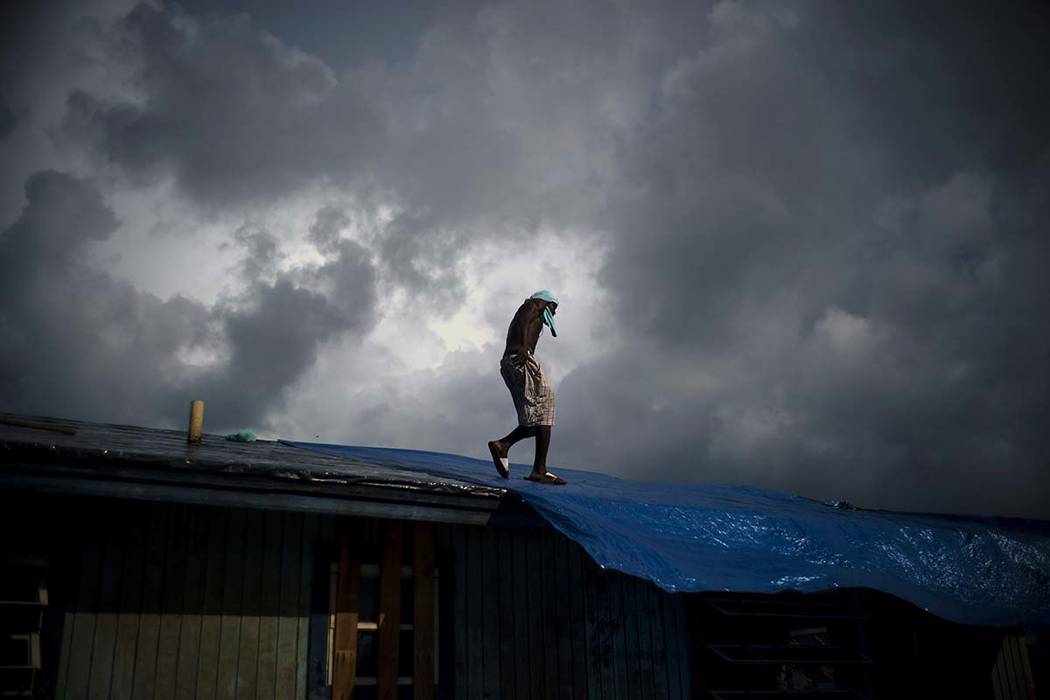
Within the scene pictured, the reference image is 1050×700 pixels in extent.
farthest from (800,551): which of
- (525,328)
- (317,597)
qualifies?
(317,597)

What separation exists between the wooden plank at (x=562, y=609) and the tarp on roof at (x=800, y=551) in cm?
63

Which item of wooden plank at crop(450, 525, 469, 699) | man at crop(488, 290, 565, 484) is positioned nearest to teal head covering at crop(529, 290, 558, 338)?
man at crop(488, 290, 565, 484)

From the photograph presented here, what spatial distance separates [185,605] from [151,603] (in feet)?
0.74

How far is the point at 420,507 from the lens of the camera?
611 centimetres

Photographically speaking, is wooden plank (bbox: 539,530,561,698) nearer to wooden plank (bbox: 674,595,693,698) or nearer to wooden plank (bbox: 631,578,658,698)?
wooden plank (bbox: 631,578,658,698)

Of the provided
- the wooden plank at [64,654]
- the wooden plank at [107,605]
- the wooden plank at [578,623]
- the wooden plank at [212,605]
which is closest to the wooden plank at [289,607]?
the wooden plank at [212,605]

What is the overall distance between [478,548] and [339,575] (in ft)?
4.15

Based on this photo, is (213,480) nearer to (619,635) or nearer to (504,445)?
(504,445)

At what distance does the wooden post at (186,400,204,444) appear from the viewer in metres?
7.23

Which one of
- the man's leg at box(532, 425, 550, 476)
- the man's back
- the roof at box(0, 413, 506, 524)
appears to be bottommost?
the roof at box(0, 413, 506, 524)

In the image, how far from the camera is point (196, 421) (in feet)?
24.2

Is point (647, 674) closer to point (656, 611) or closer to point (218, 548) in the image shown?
point (656, 611)

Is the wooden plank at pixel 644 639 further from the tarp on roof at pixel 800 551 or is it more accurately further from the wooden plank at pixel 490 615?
the wooden plank at pixel 490 615

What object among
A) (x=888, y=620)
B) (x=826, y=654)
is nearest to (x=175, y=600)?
(x=826, y=654)
